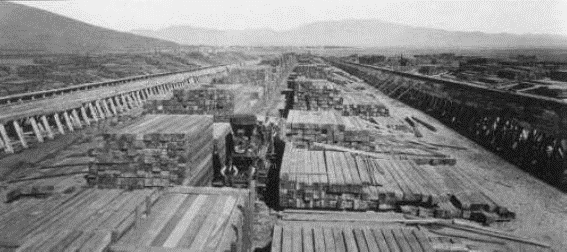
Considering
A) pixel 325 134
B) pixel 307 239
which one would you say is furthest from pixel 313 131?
pixel 307 239

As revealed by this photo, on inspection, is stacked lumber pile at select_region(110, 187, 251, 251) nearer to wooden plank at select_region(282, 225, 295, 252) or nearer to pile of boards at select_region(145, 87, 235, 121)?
wooden plank at select_region(282, 225, 295, 252)

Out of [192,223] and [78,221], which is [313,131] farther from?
[78,221]

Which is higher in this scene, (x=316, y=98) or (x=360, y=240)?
(x=316, y=98)

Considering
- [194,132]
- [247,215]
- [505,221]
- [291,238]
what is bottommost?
[505,221]

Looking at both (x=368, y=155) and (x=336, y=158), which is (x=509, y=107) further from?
(x=336, y=158)

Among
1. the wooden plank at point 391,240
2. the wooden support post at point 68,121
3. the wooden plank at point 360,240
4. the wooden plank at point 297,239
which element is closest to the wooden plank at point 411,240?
the wooden plank at point 391,240

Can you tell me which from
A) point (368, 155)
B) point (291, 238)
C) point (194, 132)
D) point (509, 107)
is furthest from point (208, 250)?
point (509, 107)

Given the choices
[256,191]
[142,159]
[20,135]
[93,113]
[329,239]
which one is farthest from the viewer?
[93,113]
